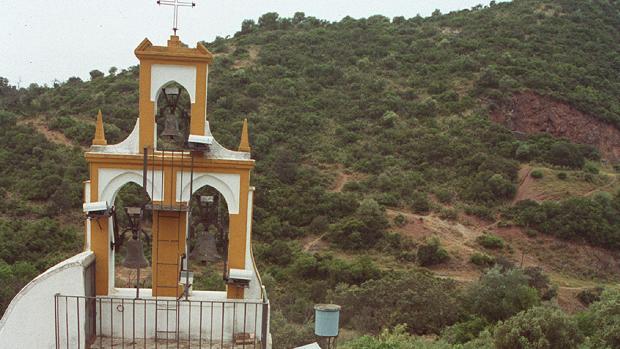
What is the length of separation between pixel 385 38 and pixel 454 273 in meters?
30.4

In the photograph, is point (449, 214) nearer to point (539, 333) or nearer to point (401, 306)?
point (401, 306)

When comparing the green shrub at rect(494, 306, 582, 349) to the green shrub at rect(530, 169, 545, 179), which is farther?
the green shrub at rect(530, 169, 545, 179)

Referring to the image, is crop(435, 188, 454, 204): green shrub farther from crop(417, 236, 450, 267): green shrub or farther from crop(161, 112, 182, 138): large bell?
crop(161, 112, 182, 138): large bell

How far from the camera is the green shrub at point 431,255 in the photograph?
1109 inches

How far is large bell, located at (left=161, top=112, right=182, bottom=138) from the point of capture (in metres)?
7.78

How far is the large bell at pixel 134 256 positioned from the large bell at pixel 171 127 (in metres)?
1.51

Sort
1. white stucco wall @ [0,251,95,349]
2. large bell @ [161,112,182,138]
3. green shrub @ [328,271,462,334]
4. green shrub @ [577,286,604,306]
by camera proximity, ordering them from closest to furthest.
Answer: white stucco wall @ [0,251,95,349]
large bell @ [161,112,182,138]
green shrub @ [328,271,462,334]
green shrub @ [577,286,604,306]

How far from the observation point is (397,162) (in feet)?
120

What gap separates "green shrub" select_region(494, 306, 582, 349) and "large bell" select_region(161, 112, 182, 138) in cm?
1041

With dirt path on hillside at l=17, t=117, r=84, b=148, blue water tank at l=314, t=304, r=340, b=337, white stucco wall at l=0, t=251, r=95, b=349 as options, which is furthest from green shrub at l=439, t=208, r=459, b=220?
white stucco wall at l=0, t=251, r=95, b=349

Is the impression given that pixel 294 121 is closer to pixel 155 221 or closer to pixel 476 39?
pixel 476 39

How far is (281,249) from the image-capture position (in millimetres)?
27562

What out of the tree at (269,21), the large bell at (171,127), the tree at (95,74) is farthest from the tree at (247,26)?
the large bell at (171,127)

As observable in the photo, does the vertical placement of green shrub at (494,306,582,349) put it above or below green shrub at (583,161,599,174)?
below
